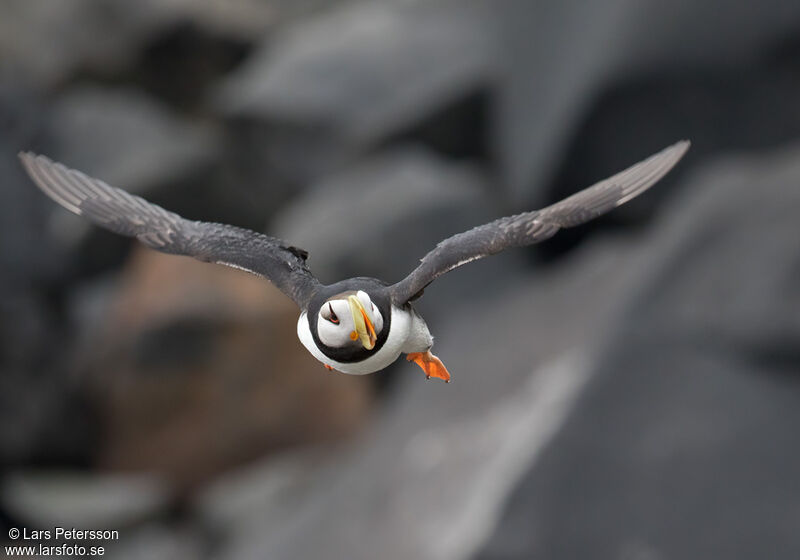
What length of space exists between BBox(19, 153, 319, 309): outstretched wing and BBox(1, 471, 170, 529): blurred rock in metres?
10.5

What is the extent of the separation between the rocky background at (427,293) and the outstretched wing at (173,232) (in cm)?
450

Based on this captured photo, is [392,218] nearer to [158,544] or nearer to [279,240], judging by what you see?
[158,544]

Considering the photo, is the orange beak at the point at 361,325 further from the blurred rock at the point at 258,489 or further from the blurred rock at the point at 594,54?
the blurred rock at the point at 258,489

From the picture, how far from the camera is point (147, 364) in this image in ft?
48.2

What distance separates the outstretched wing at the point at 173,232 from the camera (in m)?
3.84

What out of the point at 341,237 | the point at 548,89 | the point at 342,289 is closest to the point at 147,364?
the point at 341,237

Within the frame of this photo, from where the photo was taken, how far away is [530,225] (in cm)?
406

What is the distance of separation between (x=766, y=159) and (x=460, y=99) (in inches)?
219

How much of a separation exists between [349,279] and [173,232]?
1.22 m

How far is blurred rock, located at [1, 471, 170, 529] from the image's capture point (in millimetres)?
14352

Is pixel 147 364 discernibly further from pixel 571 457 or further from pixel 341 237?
pixel 571 457

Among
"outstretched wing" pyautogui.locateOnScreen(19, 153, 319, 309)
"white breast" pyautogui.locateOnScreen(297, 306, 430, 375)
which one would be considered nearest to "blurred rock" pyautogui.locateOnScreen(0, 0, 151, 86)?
"outstretched wing" pyautogui.locateOnScreen(19, 153, 319, 309)

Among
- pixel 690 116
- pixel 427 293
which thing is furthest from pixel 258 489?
pixel 690 116

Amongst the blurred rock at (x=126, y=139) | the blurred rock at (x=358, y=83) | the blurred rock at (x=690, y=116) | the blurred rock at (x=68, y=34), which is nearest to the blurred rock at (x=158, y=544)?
the blurred rock at (x=126, y=139)
